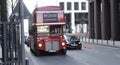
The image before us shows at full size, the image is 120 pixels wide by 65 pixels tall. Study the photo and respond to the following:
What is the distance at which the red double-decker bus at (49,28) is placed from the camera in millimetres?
28969

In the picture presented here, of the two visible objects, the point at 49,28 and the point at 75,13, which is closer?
the point at 49,28

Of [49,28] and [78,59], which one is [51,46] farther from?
[78,59]

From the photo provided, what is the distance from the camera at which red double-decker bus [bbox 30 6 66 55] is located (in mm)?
28969

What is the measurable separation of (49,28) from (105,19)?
4480 cm

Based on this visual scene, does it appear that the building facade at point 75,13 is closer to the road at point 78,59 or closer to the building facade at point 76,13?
the building facade at point 76,13

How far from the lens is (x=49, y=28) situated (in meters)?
29.2

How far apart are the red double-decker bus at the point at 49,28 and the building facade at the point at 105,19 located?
3676 cm

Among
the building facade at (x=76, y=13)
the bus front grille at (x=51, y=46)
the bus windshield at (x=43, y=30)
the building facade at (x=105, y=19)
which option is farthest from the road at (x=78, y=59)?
the building facade at (x=76, y=13)

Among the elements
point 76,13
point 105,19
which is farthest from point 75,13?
point 105,19

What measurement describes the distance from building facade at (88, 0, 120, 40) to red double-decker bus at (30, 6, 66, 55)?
36765 mm

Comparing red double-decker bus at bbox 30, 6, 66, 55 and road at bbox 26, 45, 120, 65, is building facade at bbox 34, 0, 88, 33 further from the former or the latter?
road at bbox 26, 45, 120, 65

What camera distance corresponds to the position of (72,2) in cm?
13512

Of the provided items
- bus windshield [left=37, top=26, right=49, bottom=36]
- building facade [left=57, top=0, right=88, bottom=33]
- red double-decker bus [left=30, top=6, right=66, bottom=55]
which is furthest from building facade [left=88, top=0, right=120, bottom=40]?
building facade [left=57, top=0, right=88, bottom=33]

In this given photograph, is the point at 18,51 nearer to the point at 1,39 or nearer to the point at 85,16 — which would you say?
the point at 1,39
